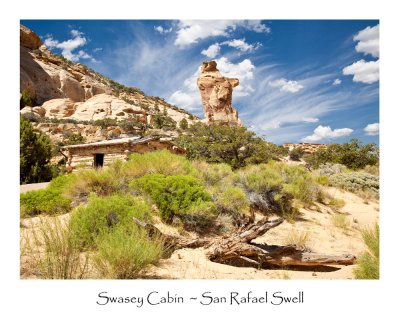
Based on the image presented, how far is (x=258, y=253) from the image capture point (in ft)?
14.8

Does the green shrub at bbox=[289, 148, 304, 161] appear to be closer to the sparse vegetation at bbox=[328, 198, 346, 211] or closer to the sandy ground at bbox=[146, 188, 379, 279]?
the sandy ground at bbox=[146, 188, 379, 279]

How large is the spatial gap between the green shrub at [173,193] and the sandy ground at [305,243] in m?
0.43

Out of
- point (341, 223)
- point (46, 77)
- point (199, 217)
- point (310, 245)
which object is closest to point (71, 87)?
point (46, 77)

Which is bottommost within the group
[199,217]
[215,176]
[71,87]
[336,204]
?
[336,204]

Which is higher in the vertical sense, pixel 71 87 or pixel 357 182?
pixel 71 87

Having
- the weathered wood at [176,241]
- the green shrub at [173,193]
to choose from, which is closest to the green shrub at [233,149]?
the green shrub at [173,193]

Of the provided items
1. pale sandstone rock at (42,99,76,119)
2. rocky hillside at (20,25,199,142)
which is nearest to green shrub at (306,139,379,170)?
rocky hillside at (20,25,199,142)

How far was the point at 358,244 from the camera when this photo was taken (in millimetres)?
6902

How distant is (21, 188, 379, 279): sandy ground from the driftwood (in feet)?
0.48

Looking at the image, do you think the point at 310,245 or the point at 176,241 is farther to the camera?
the point at 310,245

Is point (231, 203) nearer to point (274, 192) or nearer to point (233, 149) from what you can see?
point (274, 192)

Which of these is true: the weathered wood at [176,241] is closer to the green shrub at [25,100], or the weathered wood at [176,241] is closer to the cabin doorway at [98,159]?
the cabin doorway at [98,159]

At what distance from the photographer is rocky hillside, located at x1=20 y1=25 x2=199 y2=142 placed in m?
31.4

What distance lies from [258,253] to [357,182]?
1199 centimetres
